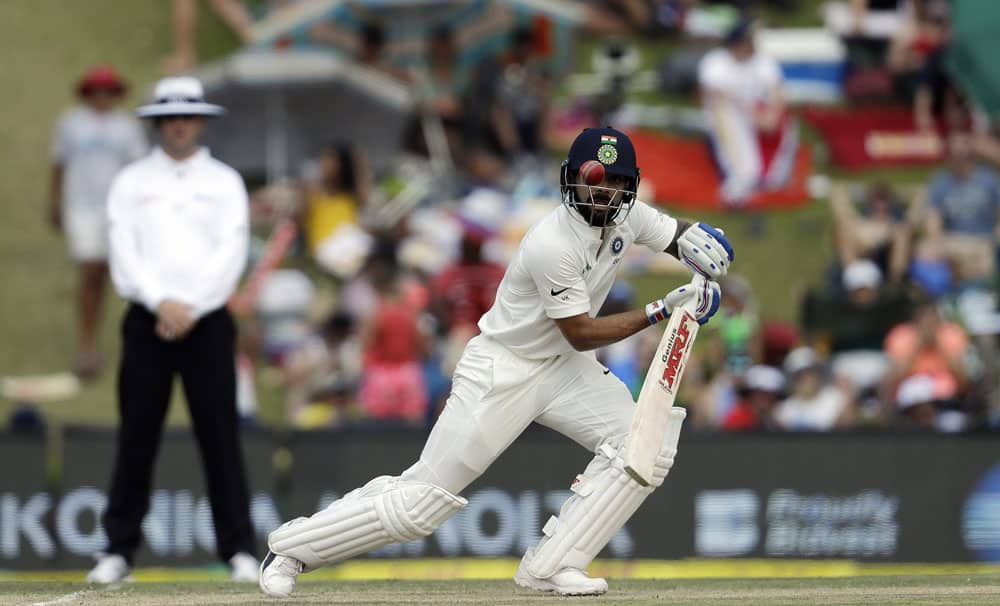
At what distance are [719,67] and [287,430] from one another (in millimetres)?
5263

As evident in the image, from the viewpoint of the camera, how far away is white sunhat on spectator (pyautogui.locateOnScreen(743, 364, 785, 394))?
11.2 metres

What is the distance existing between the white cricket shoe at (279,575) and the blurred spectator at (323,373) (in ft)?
14.5

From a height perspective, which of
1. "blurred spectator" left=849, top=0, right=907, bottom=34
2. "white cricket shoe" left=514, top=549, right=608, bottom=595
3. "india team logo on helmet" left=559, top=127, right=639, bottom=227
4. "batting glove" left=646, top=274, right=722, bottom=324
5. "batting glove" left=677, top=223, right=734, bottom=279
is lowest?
"white cricket shoe" left=514, top=549, right=608, bottom=595

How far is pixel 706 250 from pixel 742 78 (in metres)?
7.33

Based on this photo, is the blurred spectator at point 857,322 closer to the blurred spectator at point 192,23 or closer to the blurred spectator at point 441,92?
the blurred spectator at point 441,92

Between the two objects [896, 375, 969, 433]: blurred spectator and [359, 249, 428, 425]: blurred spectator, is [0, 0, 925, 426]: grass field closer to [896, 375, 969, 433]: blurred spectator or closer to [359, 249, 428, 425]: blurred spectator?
[359, 249, 428, 425]: blurred spectator

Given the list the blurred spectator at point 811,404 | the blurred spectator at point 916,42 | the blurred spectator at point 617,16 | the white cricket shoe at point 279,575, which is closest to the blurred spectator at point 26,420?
the white cricket shoe at point 279,575

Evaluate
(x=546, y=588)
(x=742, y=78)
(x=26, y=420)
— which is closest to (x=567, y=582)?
(x=546, y=588)

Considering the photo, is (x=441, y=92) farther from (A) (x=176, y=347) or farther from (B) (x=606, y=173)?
(B) (x=606, y=173)

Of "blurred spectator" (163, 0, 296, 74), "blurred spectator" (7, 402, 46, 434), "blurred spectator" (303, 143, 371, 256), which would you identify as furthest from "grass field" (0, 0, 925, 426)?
"blurred spectator" (303, 143, 371, 256)

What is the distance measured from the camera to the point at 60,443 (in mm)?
10047

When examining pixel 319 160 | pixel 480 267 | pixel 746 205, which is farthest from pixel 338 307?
pixel 746 205

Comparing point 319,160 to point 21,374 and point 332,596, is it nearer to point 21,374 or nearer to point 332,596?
point 21,374

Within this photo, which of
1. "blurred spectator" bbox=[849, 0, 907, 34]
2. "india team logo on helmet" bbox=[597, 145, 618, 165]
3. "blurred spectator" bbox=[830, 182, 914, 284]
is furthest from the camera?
"blurred spectator" bbox=[849, 0, 907, 34]
